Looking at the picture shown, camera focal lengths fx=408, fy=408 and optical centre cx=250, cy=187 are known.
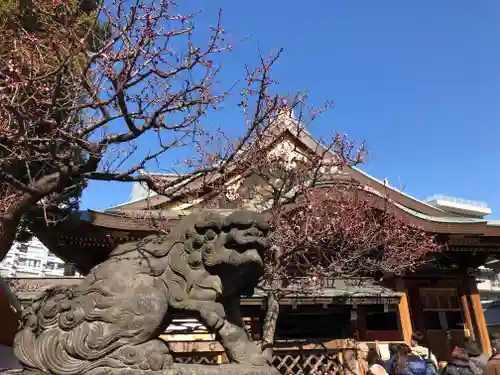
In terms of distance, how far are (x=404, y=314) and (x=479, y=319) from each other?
8.01ft

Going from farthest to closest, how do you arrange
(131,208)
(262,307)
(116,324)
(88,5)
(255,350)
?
1. (131,208)
2. (262,307)
3. (88,5)
4. (255,350)
5. (116,324)

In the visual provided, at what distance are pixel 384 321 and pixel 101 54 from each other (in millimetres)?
10191

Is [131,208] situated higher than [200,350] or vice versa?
[131,208]

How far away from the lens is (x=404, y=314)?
401 inches

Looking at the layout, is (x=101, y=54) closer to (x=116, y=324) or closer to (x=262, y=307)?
(x=116, y=324)

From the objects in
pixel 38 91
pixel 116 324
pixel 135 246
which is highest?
pixel 38 91

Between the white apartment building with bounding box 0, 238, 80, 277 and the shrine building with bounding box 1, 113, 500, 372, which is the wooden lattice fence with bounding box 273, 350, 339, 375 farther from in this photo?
the white apartment building with bounding box 0, 238, 80, 277

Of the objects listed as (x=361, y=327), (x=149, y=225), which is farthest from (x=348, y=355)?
(x=149, y=225)

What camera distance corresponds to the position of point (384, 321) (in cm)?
1134

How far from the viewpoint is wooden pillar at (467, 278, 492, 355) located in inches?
420

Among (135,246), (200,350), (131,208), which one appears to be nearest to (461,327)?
(200,350)

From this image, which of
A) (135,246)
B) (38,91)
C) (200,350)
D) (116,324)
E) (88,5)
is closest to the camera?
(116,324)

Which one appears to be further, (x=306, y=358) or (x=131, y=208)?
(x=131, y=208)

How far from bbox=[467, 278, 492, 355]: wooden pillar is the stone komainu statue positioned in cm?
979
